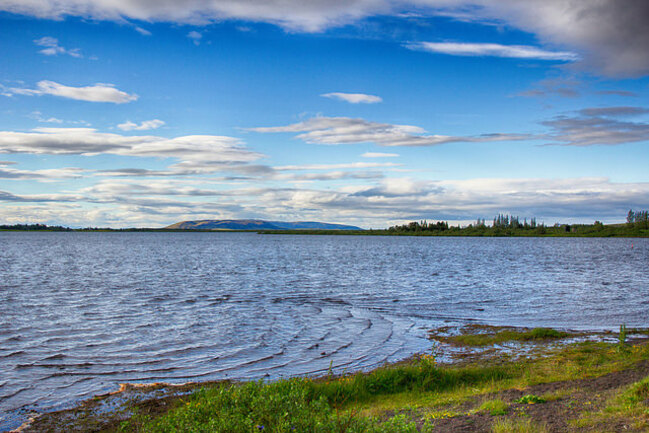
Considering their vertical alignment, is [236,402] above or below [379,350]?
above

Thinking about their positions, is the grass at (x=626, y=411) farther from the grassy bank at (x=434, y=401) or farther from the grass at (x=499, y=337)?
the grass at (x=499, y=337)

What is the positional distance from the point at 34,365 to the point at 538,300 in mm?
31484

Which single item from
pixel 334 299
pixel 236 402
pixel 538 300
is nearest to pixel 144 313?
pixel 334 299

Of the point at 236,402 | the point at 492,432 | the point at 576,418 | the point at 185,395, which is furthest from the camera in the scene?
the point at 185,395

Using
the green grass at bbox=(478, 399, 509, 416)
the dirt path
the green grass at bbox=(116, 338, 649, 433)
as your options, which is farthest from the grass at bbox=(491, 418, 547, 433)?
the green grass at bbox=(478, 399, 509, 416)

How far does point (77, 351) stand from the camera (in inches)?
731

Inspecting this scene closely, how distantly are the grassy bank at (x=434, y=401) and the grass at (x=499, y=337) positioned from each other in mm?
2266

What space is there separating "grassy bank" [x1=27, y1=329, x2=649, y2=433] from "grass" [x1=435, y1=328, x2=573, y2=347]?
7.43ft

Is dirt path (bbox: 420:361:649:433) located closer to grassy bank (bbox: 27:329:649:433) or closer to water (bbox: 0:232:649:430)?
grassy bank (bbox: 27:329:649:433)

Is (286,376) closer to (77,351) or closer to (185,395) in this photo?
(185,395)

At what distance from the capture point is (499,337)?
21578mm

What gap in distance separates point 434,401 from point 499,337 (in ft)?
36.1

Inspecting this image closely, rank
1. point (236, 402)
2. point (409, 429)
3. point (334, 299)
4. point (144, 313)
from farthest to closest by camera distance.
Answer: point (334, 299) < point (144, 313) < point (236, 402) < point (409, 429)

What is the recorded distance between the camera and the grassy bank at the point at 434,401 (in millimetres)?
6750
